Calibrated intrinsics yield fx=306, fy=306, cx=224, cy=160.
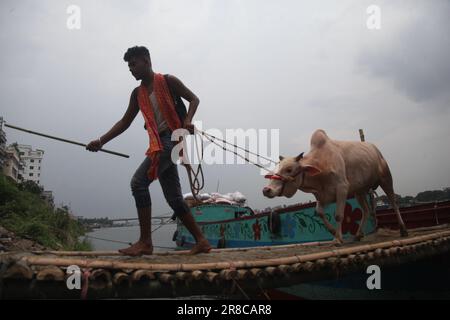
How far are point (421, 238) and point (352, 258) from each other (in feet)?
4.38

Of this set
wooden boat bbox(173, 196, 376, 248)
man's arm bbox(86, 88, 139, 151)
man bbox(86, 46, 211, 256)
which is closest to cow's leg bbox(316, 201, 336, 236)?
wooden boat bbox(173, 196, 376, 248)

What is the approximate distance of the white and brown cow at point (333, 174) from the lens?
15.1ft

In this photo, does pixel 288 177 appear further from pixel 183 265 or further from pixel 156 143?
pixel 183 265

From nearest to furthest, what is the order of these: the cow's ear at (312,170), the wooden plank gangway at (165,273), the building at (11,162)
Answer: the wooden plank gangway at (165,273) < the cow's ear at (312,170) < the building at (11,162)

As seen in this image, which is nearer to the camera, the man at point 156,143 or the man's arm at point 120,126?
the man at point 156,143

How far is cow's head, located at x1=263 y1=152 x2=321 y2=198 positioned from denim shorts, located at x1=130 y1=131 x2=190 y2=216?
1.47 meters

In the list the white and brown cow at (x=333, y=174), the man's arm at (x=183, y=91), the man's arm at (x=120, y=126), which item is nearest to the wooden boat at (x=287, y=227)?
the white and brown cow at (x=333, y=174)

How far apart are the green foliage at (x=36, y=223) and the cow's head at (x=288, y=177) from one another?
13.0m

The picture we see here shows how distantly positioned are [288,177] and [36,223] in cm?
1494

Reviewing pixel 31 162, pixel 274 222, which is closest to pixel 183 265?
pixel 274 222

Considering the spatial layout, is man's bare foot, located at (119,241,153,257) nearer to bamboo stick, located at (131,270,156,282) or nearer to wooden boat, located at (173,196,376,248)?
bamboo stick, located at (131,270,156,282)

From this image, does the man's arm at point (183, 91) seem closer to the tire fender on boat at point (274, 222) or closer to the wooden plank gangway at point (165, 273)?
the wooden plank gangway at point (165, 273)
